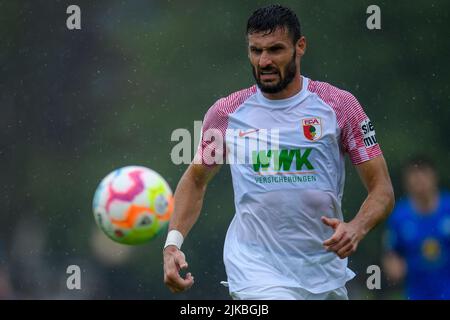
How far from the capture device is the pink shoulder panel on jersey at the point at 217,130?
6254mm

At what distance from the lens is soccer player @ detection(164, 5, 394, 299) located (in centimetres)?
593

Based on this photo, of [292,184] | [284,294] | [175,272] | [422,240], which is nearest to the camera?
[175,272]

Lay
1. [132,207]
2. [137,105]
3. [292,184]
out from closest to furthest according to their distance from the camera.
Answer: [132,207] < [292,184] < [137,105]

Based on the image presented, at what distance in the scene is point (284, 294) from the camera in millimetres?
5793

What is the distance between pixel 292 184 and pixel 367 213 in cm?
46

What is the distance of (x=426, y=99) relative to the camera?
385 inches

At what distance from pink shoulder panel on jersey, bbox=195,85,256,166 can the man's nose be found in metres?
0.30

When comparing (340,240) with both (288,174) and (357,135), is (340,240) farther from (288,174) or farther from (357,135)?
(357,135)

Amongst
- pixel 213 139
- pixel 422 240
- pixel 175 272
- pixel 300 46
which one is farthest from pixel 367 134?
pixel 422 240

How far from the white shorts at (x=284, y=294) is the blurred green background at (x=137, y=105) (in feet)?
12.2

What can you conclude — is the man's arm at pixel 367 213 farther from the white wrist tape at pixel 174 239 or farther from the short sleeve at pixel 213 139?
the white wrist tape at pixel 174 239

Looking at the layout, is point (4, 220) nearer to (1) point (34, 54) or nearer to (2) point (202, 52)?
(1) point (34, 54)

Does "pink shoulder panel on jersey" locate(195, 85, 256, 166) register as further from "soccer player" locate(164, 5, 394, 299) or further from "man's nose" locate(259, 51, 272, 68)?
"man's nose" locate(259, 51, 272, 68)

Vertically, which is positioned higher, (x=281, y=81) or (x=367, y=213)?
(x=281, y=81)
